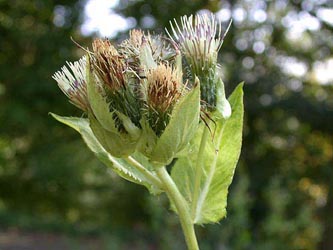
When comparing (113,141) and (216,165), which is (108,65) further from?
(216,165)

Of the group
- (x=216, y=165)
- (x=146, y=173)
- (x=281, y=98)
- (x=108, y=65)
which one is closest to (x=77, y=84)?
(x=108, y=65)

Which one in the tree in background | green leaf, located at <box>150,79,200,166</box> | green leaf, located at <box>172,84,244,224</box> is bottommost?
the tree in background

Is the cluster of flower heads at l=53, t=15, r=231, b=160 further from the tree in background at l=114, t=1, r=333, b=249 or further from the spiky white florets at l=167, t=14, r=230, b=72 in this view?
the tree in background at l=114, t=1, r=333, b=249

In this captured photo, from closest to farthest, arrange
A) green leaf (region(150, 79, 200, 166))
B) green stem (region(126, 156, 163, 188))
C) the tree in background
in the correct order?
1. green leaf (region(150, 79, 200, 166))
2. green stem (region(126, 156, 163, 188))
3. the tree in background

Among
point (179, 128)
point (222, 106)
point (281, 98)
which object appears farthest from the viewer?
point (281, 98)

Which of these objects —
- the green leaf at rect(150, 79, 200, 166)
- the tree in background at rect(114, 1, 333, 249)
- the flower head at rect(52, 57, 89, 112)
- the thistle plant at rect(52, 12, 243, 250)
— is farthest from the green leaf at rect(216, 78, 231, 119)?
the tree in background at rect(114, 1, 333, 249)

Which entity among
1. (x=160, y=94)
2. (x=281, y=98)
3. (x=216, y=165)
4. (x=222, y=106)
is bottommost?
(x=281, y=98)

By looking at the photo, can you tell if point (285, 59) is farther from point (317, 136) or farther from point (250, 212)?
point (250, 212)

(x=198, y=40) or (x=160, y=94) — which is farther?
(x=198, y=40)
